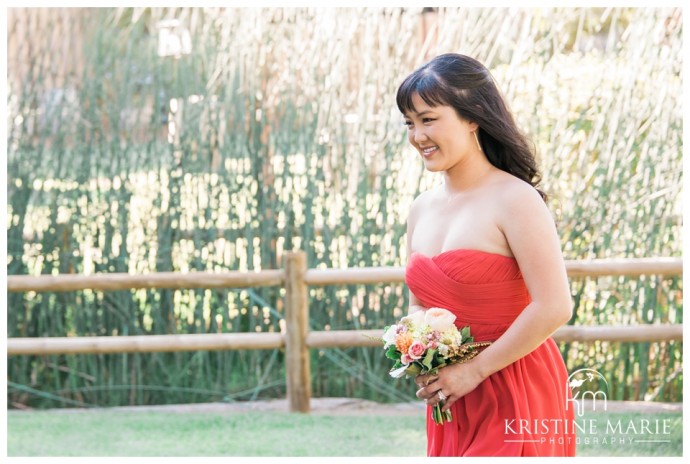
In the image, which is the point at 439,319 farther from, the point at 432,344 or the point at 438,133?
the point at 438,133

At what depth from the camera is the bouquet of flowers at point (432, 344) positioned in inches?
72.9

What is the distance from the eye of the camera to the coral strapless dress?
72.6 inches

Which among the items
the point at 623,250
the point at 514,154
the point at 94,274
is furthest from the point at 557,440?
the point at 94,274

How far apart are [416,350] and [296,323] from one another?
2.56 meters

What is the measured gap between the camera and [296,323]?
14.4 feet

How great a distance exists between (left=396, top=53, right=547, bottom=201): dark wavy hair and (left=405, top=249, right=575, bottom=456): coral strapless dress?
24cm

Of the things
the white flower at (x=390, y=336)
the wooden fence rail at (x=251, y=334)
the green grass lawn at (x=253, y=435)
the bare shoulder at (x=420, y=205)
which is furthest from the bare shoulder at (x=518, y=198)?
the wooden fence rail at (x=251, y=334)

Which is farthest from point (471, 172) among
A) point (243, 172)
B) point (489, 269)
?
point (243, 172)

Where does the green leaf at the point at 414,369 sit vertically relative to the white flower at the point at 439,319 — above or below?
below

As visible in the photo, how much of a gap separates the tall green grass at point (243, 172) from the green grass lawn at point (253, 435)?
1.30 ft

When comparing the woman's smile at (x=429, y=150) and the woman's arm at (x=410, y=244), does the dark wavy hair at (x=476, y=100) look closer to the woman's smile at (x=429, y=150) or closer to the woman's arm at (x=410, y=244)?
the woman's smile at (x=429, y=150)

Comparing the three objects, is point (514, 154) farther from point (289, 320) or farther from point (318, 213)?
point (318, 213)

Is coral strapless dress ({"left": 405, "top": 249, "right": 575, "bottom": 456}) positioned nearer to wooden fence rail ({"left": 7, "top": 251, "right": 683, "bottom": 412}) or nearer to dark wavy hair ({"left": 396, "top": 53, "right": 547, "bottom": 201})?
dark wavy hair ({"left": 396, "top": 53, "right": 547, "bottom": 201})

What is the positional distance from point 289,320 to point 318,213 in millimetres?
678
